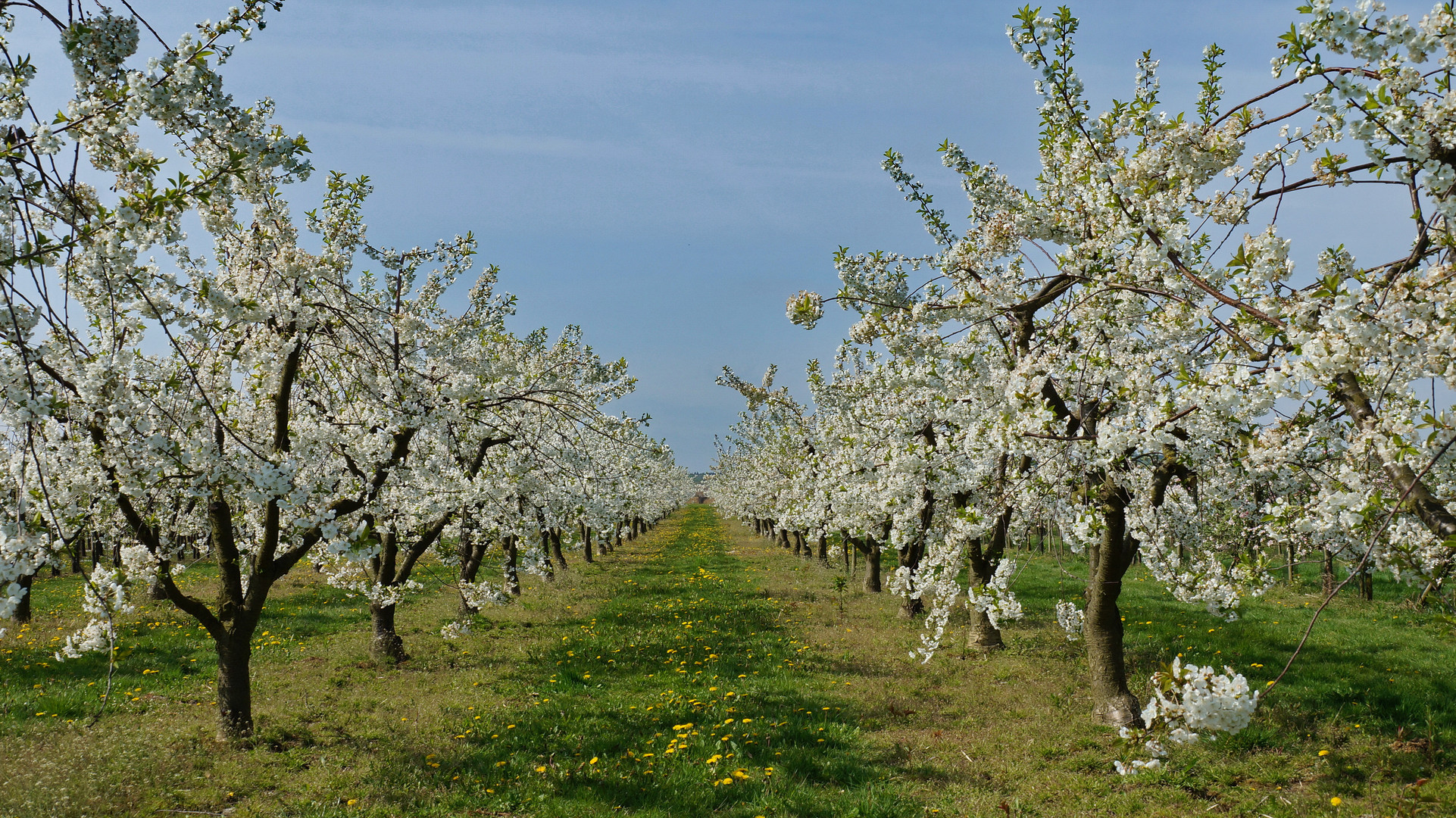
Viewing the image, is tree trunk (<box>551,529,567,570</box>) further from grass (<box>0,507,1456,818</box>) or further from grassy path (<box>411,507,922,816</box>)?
grassy path (<box>411,507,922,816</box>)

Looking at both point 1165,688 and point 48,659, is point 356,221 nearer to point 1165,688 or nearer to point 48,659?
point 48,659

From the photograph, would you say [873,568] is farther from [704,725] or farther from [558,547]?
[704,725]

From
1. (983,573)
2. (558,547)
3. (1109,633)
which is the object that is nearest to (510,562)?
(558,547)

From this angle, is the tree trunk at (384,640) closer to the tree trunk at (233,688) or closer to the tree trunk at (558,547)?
the tree trunk at (233,688)

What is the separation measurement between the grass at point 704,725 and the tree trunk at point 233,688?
0.80ft

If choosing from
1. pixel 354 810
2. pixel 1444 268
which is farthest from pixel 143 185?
pixel 1444 268

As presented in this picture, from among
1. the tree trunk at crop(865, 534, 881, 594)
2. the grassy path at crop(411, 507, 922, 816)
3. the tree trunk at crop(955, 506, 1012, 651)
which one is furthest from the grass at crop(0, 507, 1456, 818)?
the tree trunk at crop(865, 534, 881, 594)

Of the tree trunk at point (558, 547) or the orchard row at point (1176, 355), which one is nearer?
the orchard row at point (1176, 355)

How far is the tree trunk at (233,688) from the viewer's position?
835cm

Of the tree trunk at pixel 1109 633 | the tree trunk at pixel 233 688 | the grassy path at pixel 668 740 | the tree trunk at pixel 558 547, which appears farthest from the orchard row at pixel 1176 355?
the tree trunk at pixel 558 547

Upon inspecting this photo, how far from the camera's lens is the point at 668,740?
8.16 meters

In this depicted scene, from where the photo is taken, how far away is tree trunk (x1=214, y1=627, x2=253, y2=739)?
835 cm

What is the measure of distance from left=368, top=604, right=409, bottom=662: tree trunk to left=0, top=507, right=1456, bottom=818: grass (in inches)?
12.0

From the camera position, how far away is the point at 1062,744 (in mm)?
8109
